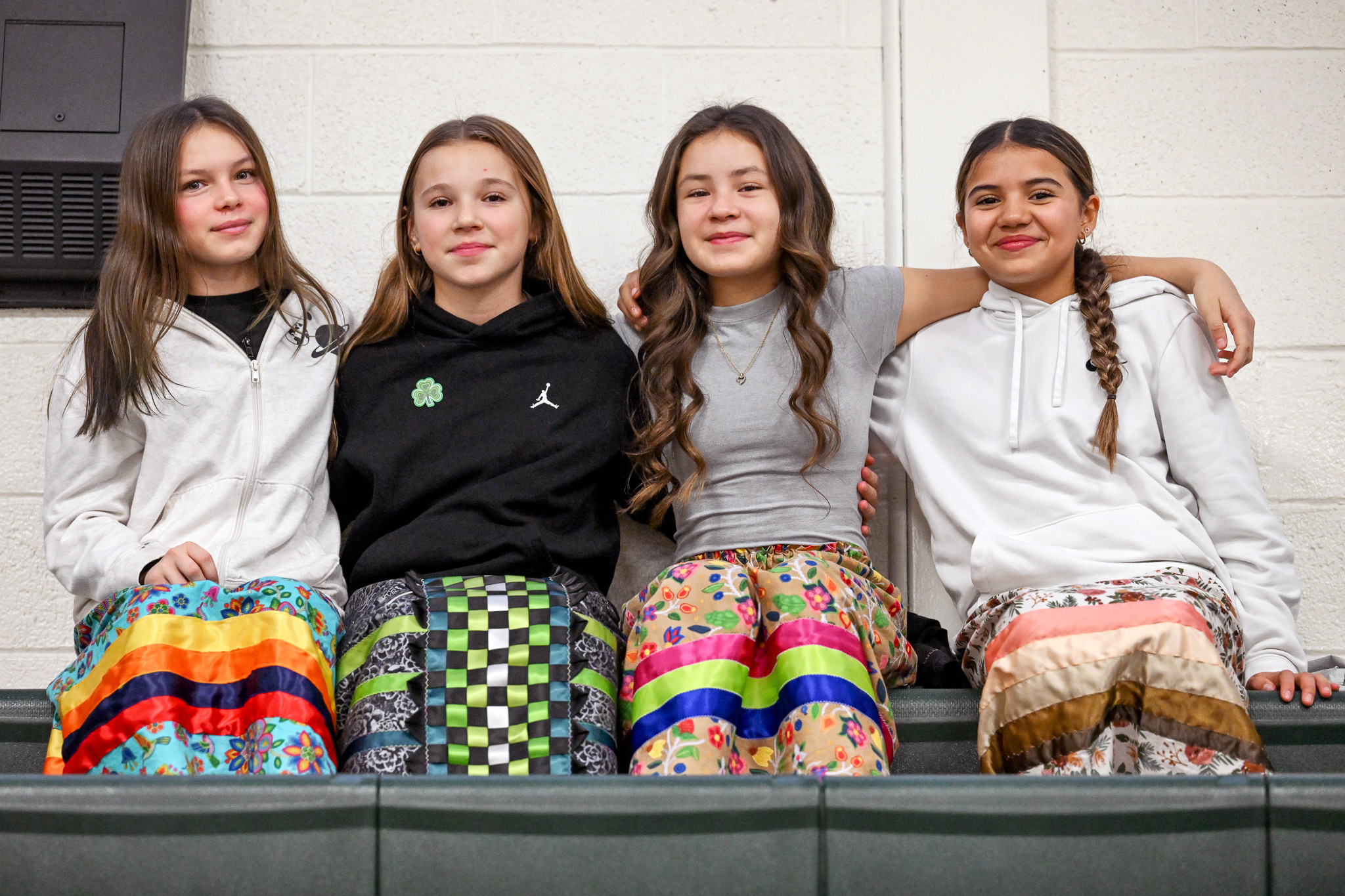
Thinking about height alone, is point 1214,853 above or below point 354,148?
below

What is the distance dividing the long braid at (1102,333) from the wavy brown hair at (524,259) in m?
0.71

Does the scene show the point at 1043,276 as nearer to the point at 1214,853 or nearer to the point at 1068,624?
the point at 1068,624

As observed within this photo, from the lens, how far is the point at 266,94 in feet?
6.66

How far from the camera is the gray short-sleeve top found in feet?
5.63

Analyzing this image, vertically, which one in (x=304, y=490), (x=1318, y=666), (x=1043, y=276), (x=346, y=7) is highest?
(x=346, y=7)

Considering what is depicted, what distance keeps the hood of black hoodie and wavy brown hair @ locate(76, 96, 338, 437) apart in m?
0.15

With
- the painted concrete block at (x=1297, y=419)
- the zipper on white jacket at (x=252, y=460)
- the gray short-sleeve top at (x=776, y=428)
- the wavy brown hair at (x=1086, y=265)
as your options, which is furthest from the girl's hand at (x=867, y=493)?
the zipper on white jacket at (x=252, y=460)

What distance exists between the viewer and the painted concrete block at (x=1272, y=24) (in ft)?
6.70

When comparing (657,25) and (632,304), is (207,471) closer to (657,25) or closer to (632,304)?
(632,304)

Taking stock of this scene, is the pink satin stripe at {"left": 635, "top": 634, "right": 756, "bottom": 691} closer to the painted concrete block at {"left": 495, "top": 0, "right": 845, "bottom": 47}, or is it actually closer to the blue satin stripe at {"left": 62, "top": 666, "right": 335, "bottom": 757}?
the blue satin stripe at {"left": 62, "top": 666, "right": 335, "bottom": 757}

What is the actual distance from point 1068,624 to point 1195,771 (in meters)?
0.21

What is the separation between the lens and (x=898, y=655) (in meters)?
1.62

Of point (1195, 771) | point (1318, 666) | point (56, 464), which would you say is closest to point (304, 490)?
point (56, 464)

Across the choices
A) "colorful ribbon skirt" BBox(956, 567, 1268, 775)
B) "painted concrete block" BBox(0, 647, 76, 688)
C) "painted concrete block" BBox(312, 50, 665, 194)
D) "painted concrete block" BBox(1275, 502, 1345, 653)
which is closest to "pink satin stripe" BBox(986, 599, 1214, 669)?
"colorful ribbon skirt" BBox(956, 567, 1268, 775)
